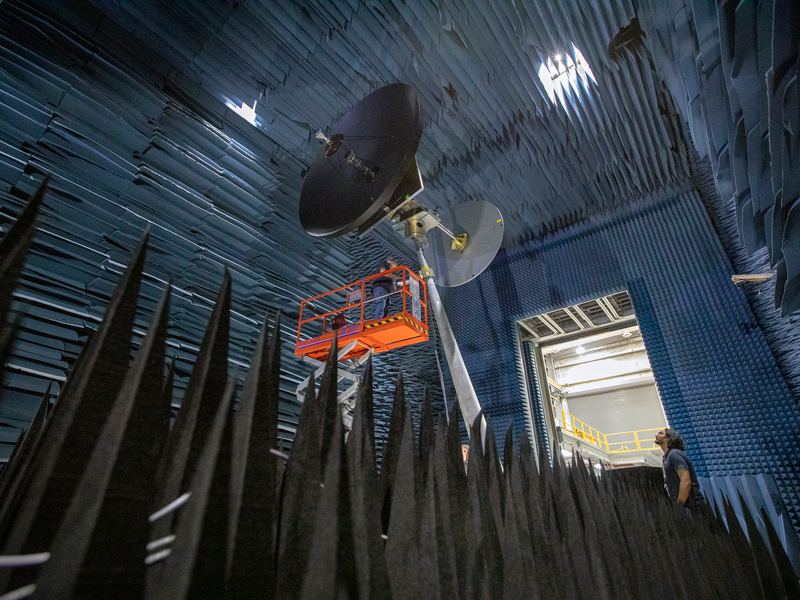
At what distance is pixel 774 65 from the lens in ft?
3.67

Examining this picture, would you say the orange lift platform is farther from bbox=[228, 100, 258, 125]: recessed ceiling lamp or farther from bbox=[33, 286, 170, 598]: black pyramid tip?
bbox=[33, 286, 170, 598]: black pyramid tip

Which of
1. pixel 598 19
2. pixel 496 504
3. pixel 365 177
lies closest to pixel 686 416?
pixel 598 19

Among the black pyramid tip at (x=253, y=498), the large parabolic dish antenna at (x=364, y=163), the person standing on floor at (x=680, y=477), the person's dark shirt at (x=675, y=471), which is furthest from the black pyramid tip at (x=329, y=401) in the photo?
the person's dark shirt at (x=675, y=471)

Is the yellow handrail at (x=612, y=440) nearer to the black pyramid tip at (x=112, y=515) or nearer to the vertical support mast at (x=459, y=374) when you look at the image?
the vertical support mast at (x=459, y=374)

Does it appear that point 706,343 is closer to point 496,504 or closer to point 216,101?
point 496,504

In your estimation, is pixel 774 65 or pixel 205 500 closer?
pixel 205 500

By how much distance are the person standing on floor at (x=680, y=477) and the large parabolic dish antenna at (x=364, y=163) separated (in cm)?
264

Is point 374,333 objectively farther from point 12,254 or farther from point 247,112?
point 12,254

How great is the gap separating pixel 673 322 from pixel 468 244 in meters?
2.97

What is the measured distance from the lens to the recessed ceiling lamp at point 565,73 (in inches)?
145

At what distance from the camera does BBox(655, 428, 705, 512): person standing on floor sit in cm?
244

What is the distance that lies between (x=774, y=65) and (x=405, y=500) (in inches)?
63.6

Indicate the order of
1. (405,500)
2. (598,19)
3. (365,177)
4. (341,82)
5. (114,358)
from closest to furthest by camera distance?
(114,358) < (405,500) < (365,177) < (598,19) < (341,82)

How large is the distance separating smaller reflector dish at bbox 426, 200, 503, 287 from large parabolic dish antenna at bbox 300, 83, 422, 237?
1.45 metres
